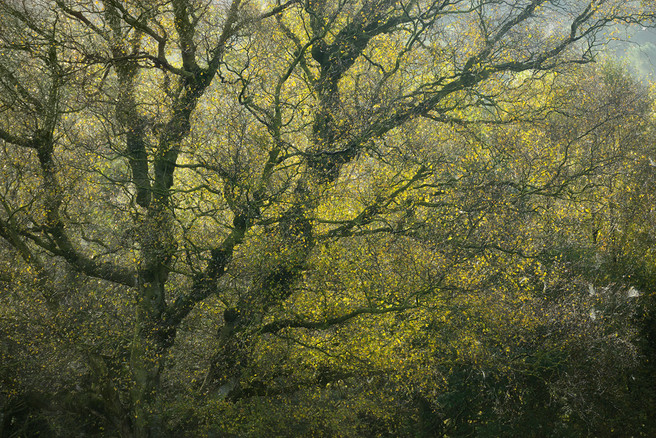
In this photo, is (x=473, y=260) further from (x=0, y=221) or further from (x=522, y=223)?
(x=0, y=221)

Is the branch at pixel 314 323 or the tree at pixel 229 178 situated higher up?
the tree at pixel 229 178

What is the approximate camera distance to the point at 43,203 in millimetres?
12938

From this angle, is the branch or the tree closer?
the tree

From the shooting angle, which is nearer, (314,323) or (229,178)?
(229,178)

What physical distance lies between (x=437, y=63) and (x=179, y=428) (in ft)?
43.7

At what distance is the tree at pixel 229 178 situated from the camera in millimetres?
12734

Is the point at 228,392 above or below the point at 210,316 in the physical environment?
below

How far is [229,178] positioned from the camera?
41.3ft

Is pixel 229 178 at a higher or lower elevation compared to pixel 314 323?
higher

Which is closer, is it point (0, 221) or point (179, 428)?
point (0, 221)

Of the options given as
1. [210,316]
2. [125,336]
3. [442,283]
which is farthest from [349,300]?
[125,336]

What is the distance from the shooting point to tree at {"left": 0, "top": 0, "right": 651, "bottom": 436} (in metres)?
12.7

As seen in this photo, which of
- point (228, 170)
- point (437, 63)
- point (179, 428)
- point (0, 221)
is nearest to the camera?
point (0, 221)

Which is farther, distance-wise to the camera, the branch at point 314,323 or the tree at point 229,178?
the branch at point 314,323
